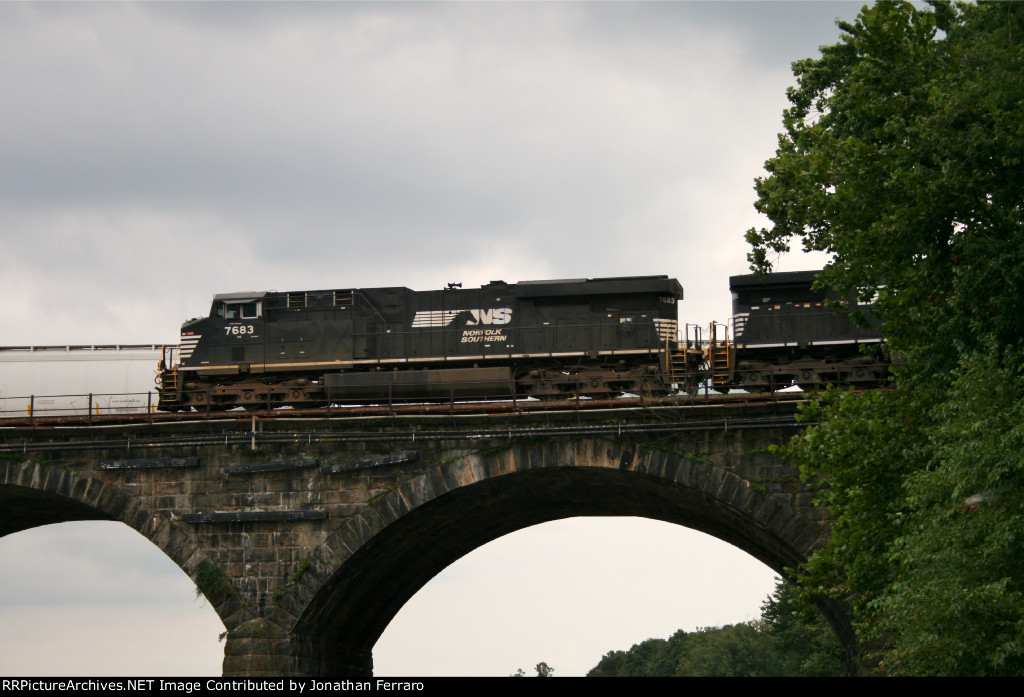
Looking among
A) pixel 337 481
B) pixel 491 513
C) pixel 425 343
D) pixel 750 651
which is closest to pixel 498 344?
pixel 425 343

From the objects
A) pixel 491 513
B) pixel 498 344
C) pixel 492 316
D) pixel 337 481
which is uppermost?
pixel 492 316

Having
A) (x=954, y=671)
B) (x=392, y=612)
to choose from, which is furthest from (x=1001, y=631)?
(x=392, y=612)

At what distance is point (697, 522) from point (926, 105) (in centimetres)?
A: 1681

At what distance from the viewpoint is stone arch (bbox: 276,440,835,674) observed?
27.3 m

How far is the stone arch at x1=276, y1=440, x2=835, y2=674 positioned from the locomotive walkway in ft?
0.18

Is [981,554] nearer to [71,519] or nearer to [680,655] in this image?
[71,519]

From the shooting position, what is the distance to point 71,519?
→ 1452 inches

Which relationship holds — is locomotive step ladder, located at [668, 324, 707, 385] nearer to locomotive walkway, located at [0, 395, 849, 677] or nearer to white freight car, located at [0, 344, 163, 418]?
locomotive walkway, located at [0, 395, 849, 677]

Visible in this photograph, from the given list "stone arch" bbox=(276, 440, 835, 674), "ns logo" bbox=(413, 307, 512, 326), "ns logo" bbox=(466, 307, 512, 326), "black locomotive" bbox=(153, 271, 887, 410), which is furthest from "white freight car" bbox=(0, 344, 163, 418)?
"stone arch" bbox=(276, 440, 835, 674)

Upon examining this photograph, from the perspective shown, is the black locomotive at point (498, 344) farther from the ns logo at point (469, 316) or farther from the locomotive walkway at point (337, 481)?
the locomotive walkway at point (337, 481)

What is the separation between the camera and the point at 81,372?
3953 cm

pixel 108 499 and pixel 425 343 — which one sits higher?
pixel 425 343

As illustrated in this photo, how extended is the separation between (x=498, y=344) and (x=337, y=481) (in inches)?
388

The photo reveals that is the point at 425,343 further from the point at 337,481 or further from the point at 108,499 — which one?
the point at 108,499
